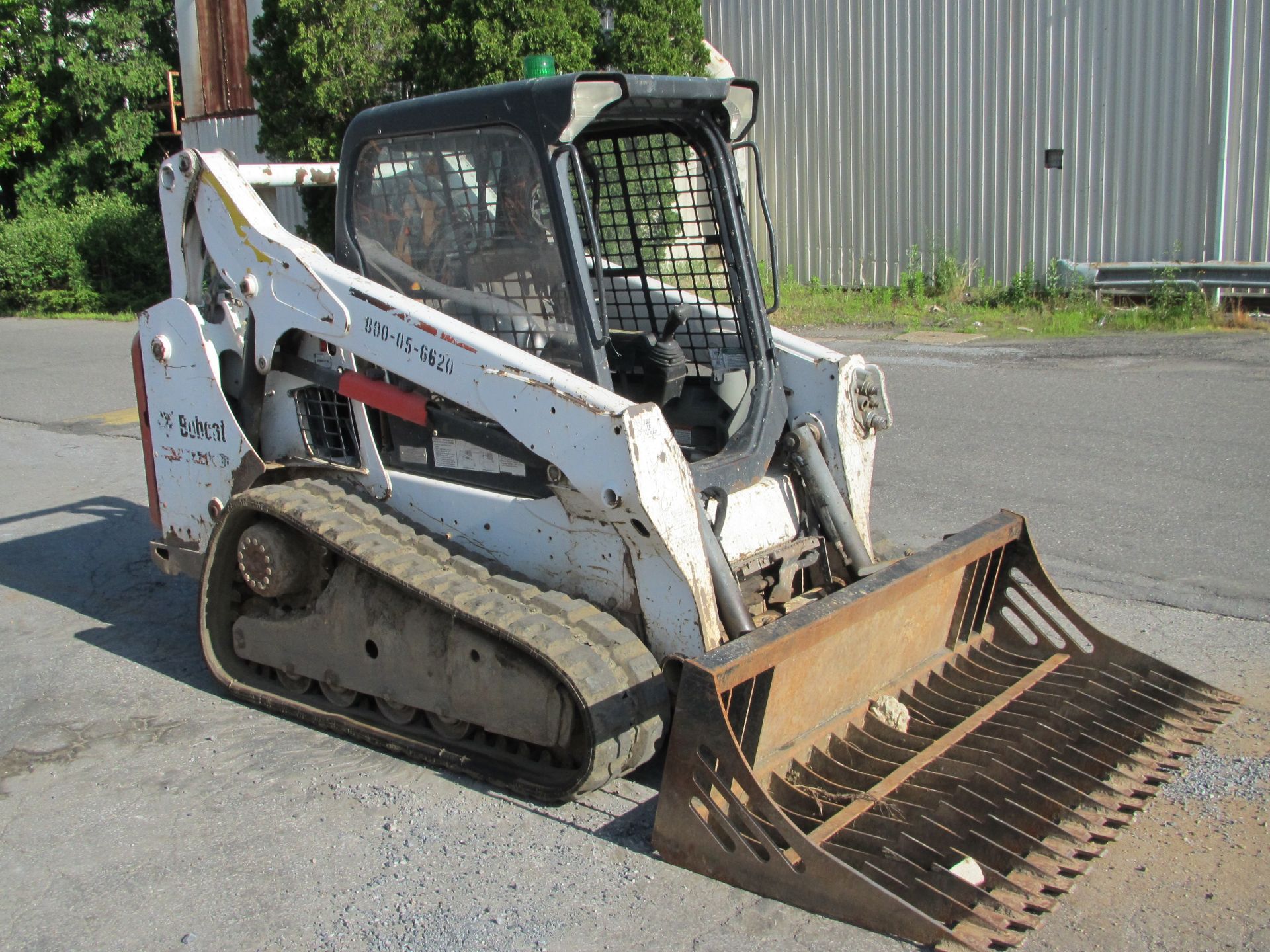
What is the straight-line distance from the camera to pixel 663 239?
4.99 metres

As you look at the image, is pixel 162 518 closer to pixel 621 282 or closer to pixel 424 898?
pixel 621 282

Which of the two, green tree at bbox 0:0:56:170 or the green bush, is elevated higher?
green tree at bbox 0:0:56:170

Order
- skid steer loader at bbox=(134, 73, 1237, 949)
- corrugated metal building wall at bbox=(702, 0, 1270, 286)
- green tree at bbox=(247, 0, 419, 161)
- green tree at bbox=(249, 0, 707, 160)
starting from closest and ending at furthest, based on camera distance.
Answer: skid steer loader at bbox=(134, 73, 1237, 949)
corrugated metal building wall at bbox=(702, 0, 1270, 286)
green tree at bbox=(249, 0, 707, 160)
green tree at bbox=(247, 0, 419, 161)

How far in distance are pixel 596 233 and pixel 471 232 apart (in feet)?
1.92

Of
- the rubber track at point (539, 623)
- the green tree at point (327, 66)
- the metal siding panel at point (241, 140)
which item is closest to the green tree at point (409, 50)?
the green tree at point (327, 66)

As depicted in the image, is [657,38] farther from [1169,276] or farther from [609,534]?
[609,534]

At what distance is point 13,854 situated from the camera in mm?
3779

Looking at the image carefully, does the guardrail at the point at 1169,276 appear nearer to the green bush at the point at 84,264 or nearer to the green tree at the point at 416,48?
the green tree at the point at 416,48

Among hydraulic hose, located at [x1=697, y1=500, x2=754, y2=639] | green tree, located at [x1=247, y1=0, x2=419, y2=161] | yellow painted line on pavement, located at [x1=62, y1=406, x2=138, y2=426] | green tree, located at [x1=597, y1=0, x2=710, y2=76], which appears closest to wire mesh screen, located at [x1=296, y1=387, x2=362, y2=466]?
hydraulic hose, located at [x1=697, y1=500, x2=754, y2=639]

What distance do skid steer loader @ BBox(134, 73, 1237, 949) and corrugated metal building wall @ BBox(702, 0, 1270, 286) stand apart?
10293mm

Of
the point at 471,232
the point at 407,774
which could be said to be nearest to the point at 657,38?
the point at 471,232

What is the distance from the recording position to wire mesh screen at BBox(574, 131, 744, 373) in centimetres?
484

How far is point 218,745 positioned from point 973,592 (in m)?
2.82

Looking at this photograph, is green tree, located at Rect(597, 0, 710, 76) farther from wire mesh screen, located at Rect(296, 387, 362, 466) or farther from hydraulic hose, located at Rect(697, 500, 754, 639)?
hydraulic hose, located at Rect(697, 500, 754, 639)
